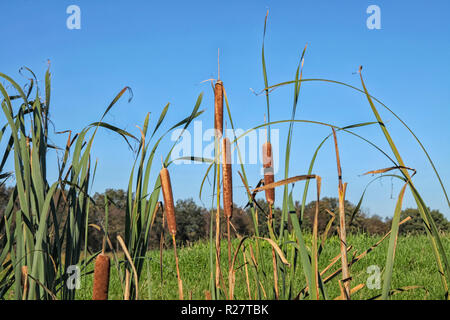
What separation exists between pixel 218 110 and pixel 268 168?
0.30 m

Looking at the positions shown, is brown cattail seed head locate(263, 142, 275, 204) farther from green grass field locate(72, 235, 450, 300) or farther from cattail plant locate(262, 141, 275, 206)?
green grass field locate(72, 235, 450, 300)

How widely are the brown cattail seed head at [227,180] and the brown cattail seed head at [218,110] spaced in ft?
0.15

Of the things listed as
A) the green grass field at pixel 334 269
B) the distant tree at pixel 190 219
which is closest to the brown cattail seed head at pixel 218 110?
the green grass field at pixel 334 269

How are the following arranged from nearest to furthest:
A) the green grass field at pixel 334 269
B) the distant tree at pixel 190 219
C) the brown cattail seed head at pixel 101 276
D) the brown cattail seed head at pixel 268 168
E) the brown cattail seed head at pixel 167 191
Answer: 1. the brown cattail seed head at pixel 101 276
2. the brown cattail seed head at pixel 167 191
3. the brown cattail seed head at pixel 268 168
4. the green grass field at pixel 334 269
5. the distant tree at pixel 190 219

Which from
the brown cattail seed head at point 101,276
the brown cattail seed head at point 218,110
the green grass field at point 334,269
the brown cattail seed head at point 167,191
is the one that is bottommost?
the green grass field at point 334,269

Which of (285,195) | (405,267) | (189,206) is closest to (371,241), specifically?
(405,267)

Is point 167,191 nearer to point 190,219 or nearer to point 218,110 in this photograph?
point 218,110

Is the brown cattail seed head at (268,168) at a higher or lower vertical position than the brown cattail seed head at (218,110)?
lower

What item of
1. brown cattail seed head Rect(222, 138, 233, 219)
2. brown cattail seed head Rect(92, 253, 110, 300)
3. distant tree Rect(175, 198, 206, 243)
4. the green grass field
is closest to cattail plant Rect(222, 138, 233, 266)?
brown cattail seed head Rect(222, 138, 233, 219)

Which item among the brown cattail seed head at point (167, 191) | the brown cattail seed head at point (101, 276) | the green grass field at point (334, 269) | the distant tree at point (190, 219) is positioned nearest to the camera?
the brown cattail seed head at point (101, 276)

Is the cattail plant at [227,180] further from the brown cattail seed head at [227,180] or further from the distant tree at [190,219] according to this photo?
the distant tree at [190,219]

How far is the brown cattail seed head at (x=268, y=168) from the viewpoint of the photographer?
4.98 feet

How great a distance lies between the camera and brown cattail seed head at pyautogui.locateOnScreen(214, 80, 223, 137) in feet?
4.67

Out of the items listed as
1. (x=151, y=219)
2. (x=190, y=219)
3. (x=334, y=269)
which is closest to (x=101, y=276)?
(x=151, y=219)
